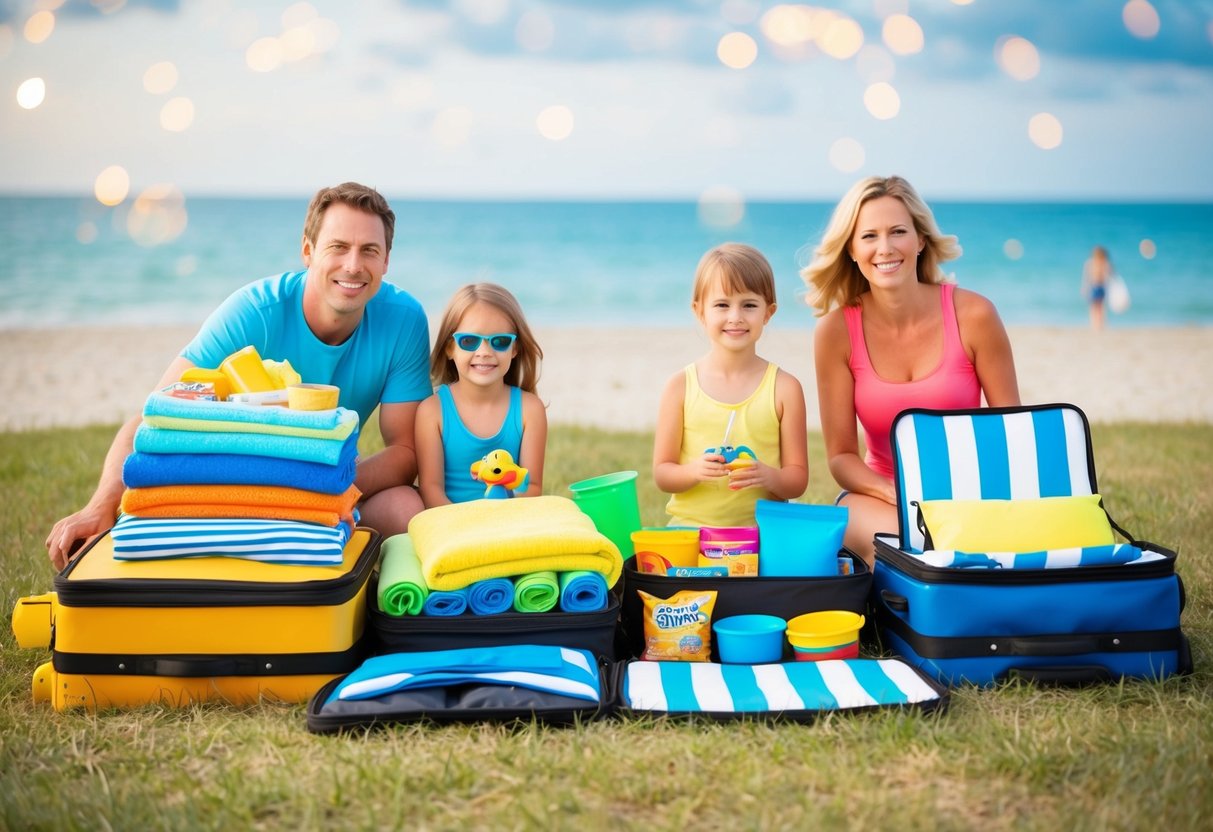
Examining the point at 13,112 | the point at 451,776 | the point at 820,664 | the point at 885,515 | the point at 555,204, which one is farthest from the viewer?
the point at 555,204

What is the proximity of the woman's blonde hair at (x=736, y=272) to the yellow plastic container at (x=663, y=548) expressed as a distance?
880 millimetres

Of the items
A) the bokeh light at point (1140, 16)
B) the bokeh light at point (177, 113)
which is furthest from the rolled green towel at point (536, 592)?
the bokeh light at point (177, 113)

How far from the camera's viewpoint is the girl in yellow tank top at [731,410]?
3.61 metres

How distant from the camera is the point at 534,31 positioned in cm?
3788

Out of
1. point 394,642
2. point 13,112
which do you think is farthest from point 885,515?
point 13,112

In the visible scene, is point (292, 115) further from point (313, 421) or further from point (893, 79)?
point (313, 421)

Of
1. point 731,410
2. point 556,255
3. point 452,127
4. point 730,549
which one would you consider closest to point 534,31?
point 452,127

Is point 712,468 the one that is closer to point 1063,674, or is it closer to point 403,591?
point 403,591

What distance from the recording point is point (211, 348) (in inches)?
145

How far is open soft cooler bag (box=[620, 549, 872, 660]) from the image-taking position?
3.02m

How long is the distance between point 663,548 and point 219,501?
1.30 metres

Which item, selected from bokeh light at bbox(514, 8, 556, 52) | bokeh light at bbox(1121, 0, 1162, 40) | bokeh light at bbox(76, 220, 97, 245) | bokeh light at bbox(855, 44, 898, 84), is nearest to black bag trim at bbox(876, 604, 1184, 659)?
bokeh light at bbox(1121, 0, 1162, 40)

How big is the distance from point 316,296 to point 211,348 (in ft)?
1.37

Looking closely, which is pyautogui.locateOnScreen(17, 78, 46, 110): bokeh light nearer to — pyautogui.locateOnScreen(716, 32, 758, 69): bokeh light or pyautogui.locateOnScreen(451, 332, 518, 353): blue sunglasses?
pyautogui.locateOnScreen(451, 332, 518, 353): blue sunglasses
